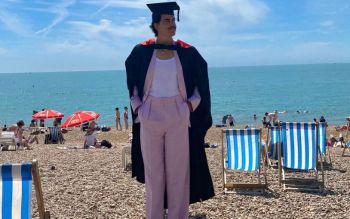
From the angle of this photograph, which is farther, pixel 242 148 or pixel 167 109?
pixel 242 148

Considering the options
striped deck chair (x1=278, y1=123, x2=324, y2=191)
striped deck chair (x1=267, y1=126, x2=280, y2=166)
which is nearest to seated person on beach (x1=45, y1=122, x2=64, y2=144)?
→ striped deck chair (x1=267, y1=126, x2=280, y2=166)

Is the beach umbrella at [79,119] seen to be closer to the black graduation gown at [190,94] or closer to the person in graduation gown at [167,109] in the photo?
the black graduation gown at [190,94]

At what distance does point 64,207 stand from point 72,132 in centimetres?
2059

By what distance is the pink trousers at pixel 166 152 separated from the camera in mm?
3949

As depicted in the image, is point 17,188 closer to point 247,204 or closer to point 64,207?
point 64,207

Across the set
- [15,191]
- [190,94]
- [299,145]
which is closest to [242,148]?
[299,145]

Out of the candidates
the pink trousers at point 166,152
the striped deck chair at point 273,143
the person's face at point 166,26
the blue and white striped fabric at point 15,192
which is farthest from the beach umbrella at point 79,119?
the blue and white striped fabric at point 15,192

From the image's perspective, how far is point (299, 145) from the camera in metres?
7.15

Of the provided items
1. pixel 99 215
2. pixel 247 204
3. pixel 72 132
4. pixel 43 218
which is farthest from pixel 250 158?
pixel 72 132

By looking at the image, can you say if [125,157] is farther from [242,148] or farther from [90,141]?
[90,141]

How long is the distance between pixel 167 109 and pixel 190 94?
34 centimetres

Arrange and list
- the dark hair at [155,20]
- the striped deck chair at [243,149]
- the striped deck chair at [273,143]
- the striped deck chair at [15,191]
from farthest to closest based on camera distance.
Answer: the striped deck chair at [273,143] < the striped deck chair at [243,149] < the dark hair at [155,20] < the striped deck chair at [15,191]

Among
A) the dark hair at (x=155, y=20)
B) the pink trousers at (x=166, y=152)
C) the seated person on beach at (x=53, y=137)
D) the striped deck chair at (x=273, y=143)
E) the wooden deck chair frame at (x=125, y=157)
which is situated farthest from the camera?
the seated person on beach at (x=53, y=137)

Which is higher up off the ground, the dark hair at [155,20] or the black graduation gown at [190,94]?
the dark hair at [155,20]
